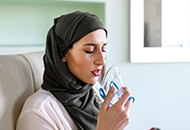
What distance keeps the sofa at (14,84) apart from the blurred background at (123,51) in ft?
2.71

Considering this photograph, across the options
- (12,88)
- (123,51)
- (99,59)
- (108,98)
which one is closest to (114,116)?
(108,98)

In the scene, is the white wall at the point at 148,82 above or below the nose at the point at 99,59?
below

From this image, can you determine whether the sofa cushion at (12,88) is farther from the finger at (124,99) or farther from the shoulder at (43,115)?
the finger at (124,99)

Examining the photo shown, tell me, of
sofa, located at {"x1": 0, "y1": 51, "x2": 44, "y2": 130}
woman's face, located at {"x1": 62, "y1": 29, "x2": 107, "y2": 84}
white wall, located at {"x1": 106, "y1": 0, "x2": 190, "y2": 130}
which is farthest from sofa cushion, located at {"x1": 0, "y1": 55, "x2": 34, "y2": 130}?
white wall, located at {"x1": 106, "y1": 0, "x2": 190, "y2": 130}

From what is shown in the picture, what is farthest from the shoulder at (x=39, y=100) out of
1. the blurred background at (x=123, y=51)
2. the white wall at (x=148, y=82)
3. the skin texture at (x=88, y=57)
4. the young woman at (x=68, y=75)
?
the white wall at (x=148, y=82)

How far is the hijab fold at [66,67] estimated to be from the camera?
39.8 inches

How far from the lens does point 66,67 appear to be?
3.43ft

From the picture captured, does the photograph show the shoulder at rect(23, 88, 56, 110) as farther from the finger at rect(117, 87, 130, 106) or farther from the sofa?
the finger at rect(117, 87, 130, 106)

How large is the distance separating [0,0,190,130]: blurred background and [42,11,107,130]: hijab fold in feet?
3.28

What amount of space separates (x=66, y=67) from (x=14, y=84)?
210mm

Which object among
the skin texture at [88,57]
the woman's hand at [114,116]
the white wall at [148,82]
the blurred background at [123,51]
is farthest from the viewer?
the white wall at [148,82]

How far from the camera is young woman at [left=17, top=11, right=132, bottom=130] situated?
96 cm

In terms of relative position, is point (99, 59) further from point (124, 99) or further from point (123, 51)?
point (123, 51)

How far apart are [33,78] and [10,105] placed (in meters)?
0.29
